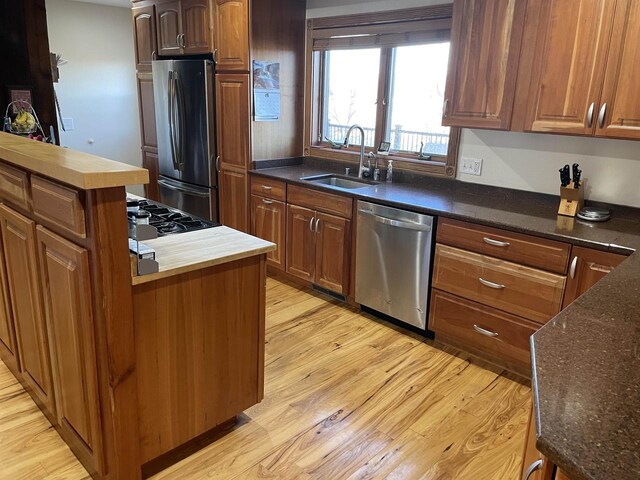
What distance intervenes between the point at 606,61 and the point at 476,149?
3.23ft

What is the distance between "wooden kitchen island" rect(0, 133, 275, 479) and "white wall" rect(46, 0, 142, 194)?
162 inches

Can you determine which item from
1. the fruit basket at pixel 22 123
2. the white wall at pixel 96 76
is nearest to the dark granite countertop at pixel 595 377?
the fruit basket at pixel 22 123

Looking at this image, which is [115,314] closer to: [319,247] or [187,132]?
[319,247]

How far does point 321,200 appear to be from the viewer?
3.39 metres

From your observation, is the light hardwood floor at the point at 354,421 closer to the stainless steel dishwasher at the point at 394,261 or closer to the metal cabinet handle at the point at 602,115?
the stainless steel dishwasher at the point at 394,261

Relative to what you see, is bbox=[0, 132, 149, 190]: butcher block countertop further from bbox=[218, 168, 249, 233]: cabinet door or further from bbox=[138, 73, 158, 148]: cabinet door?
bbox=[138, 73, 158, 148]: cabinet door

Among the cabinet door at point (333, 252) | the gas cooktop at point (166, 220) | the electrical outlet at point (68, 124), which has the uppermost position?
the electrical outlet at point (68, 124)

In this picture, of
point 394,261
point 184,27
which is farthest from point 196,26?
point 394,261

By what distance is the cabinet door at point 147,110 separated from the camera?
472cm

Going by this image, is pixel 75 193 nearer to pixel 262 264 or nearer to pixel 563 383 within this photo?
pixel 262 264

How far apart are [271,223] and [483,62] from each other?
1.92 m

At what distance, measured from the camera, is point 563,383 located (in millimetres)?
1002

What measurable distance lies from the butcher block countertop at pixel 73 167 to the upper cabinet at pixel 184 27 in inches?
96.1

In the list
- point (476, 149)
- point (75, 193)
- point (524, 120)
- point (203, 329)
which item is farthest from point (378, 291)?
point (75, 193)
